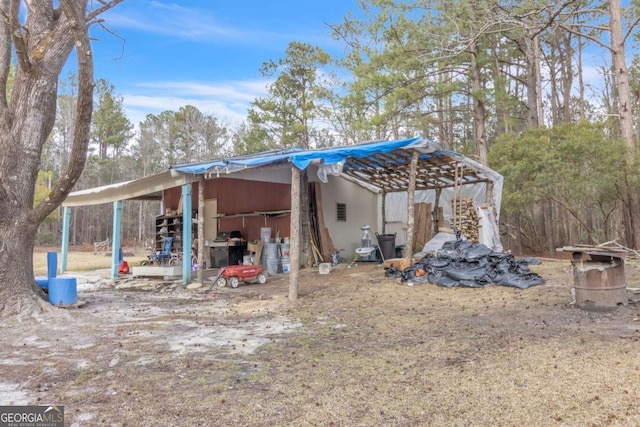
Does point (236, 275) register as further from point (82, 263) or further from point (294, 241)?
point (82, 263)

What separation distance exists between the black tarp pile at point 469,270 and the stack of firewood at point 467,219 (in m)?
2.64

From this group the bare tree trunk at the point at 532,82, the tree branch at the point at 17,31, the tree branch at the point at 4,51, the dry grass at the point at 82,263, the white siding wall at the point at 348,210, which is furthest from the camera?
the bare tree trunk at the point at 532,82

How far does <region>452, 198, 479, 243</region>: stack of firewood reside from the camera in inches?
415

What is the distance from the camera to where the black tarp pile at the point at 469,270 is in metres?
7.04

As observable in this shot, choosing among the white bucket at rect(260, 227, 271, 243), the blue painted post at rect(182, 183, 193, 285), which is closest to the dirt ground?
the blue painted post at rect(182, 183, 193, 285)

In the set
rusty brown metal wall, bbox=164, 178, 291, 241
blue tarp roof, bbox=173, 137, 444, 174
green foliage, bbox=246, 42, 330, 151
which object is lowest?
rusty brown metal wall, bbox=164, 178, 291, 241

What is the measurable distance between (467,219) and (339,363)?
26.7 feet

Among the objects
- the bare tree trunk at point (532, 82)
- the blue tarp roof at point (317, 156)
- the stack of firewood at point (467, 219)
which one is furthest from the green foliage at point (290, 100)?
the blue tarp roof at point (317, 156)

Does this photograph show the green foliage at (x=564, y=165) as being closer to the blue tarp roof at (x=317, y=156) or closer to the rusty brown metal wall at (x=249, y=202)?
the blue tarp roof at (x=317, y=156)

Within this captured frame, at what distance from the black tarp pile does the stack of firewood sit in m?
2.64

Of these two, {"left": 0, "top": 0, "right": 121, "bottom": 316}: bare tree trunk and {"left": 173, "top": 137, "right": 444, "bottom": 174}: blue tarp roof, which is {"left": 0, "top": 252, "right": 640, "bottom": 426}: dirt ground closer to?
{"left": 0, "top": 0, "right": 121, "bottom": 316}: bare tree trunk

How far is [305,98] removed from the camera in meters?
22.0

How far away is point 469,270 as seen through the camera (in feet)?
24.1

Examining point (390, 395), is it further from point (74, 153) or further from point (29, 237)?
point (29, 237)
